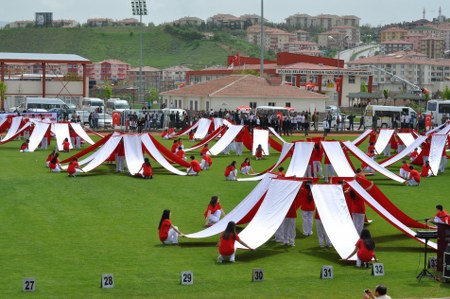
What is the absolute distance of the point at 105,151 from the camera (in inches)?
1181

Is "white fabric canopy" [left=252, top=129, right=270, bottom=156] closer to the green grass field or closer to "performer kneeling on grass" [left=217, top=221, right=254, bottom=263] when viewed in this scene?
the green grass field

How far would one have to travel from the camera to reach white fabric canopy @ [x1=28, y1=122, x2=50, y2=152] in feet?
123

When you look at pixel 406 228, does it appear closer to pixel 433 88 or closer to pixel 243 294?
pixel 243 294

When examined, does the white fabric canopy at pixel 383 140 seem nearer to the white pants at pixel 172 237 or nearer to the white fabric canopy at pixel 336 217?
the white fabric canopy at pixel 336 217

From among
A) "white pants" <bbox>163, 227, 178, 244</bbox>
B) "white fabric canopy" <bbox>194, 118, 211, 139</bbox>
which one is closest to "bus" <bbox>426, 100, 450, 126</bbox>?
"white fabric canopy" <bbox>194, 118, 211, 139</bbox>

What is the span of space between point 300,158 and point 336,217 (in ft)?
29.0

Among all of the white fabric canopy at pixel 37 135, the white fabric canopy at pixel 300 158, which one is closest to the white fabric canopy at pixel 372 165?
the white fabric canopy at pixel 300 158

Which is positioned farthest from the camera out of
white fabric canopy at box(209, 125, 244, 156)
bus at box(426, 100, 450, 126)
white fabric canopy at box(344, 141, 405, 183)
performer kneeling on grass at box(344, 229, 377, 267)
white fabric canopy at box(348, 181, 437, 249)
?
bus at box(426, 100, 450, 126)

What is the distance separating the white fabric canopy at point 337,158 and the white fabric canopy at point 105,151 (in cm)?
750

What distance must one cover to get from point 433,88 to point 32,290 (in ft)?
408

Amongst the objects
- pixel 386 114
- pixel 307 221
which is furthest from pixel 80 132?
pixel 386 114

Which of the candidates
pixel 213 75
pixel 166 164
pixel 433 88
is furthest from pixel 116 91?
pixel 166 164

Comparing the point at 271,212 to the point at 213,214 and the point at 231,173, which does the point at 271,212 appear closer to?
the point at 213,214

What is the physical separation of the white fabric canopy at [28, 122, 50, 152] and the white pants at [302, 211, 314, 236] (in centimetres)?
2100
